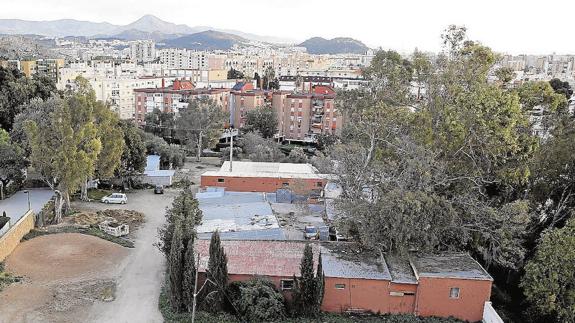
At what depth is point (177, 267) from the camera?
52.3 feet

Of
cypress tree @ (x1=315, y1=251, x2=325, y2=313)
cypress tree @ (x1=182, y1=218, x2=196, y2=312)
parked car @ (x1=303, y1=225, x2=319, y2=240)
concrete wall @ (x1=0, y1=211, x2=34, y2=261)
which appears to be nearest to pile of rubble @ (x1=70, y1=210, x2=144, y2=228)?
concrete wall @ (x1=0, y1=211, x2=34, y2=261)

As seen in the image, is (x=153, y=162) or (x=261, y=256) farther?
(x=153, y=162)

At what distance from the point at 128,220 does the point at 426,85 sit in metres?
16.6

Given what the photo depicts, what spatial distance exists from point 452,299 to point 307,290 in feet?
16.6

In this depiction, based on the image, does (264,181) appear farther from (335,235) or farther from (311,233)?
(335,235)

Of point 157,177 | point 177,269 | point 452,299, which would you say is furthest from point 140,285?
point 157,177

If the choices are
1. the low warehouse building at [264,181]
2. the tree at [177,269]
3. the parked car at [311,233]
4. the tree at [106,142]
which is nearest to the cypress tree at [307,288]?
the tree at [177,269]

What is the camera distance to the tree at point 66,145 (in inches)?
982

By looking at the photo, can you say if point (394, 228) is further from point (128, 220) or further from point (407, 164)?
point (128, 220)

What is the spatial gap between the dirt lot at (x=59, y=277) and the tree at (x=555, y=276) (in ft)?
47.5

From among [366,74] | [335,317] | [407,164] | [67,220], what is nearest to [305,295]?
[335,317]

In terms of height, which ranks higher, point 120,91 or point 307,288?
point 120,91

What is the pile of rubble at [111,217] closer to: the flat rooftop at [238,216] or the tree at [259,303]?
the flat rooftop at [238,216]

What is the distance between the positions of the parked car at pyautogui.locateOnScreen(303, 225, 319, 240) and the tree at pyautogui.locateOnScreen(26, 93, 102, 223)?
1180 centimetres
